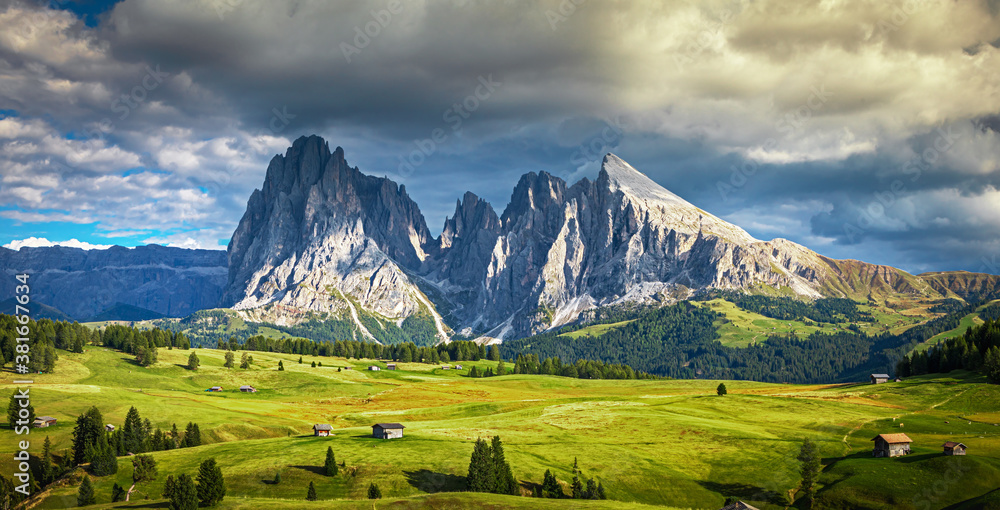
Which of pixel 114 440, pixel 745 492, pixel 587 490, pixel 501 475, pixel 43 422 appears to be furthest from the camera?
pixel 43 422

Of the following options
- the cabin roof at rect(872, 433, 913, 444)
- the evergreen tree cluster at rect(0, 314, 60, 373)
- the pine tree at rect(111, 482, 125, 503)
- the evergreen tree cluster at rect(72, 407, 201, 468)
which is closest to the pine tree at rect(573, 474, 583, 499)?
the cabin roof at rect(872, 433, 913, 444)

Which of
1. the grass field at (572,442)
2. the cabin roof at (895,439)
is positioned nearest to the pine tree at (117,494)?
the grass field at (572,442)

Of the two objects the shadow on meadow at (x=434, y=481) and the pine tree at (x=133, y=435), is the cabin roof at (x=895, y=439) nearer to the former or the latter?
the shadow on meadow at (x=434, y=481)

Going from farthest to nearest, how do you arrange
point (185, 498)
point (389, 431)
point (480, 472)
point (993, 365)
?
point (993, 365) → point (389, 431) → point (480, 472) → point (185, 498)

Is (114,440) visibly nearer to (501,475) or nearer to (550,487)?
(501,475)

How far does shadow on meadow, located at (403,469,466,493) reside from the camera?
81562mm

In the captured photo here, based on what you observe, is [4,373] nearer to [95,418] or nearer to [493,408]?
[95,418]

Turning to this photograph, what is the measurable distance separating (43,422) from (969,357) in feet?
686

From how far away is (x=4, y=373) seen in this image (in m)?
149

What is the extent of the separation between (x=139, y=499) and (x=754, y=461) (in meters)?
86.3

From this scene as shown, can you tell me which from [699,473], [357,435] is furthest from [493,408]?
[699,473]

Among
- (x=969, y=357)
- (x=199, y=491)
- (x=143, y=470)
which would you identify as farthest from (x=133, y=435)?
(x=969, y=357)

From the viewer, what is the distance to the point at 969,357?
531ft

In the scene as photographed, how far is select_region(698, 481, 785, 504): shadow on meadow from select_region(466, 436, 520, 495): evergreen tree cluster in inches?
1107
